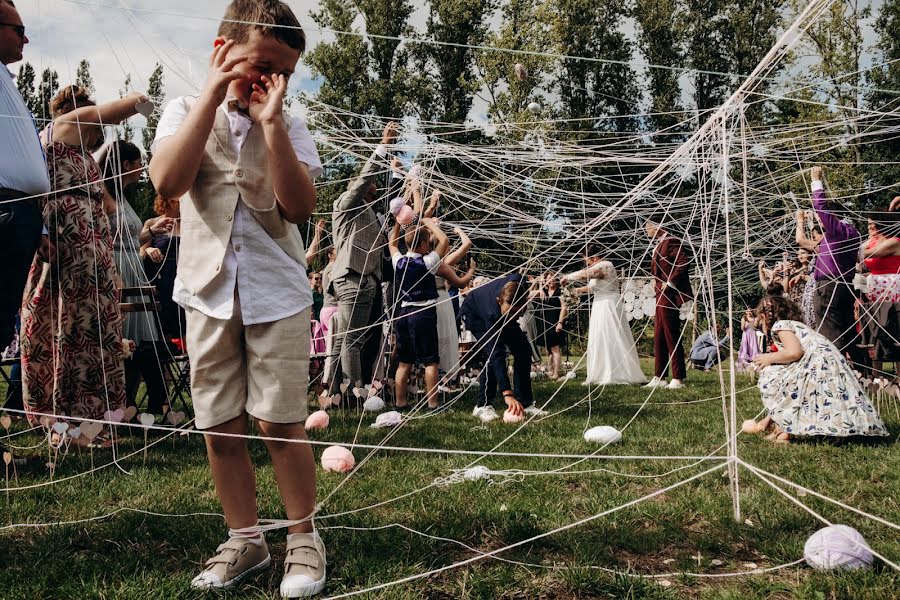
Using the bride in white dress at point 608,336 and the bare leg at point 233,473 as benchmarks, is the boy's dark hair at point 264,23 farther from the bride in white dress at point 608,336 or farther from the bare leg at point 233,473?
the bride in white dress at point 608,336

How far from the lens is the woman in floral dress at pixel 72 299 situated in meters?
3.55

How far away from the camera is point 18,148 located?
8.77 ft

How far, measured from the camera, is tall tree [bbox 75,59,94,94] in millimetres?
3182

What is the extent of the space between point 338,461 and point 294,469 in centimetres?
152

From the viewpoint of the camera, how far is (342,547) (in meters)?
2.23

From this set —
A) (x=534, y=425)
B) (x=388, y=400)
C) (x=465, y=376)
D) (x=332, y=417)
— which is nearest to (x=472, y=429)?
(x=534, y=425)

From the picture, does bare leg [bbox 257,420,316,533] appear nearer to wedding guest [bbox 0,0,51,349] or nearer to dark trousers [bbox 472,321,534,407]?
wedding guest [bbox 0,0,51,349]

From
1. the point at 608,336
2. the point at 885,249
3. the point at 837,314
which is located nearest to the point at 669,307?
the point at 608,336

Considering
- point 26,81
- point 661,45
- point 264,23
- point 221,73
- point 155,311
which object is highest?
point 661,45

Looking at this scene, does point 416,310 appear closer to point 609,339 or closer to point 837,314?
point 609,339

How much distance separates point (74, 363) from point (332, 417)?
1986 millimetres

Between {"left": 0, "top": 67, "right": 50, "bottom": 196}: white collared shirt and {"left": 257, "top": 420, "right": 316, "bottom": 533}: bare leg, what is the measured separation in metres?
1.62

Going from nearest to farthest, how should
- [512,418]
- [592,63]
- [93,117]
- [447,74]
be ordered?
[93,117]
[512,418]
[447,74]
[592,63]

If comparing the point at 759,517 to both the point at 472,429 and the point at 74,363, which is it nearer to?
the point at 472,429
